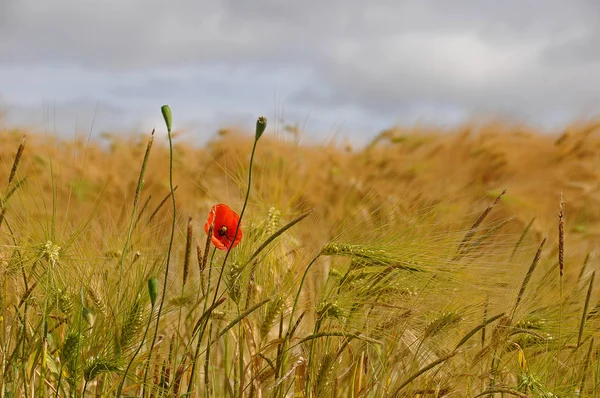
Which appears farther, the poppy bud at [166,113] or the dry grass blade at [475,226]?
the dry grass blade at [475,226]

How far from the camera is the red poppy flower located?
1386 millimetres

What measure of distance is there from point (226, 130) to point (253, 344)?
12.9 feet

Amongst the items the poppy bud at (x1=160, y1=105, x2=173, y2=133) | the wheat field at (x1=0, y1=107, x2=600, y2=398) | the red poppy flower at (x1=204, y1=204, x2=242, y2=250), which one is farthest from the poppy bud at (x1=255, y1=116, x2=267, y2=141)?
the red poppy flower at (x1=204, y1=204, x2=242, y2=250)

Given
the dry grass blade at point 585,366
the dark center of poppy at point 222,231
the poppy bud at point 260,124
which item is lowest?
the dry grass blade at point 585,366

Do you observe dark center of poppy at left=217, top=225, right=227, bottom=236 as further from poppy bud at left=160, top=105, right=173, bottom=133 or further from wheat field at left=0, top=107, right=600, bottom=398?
poppy bud at left=160, top=105, right=173, bottom=133

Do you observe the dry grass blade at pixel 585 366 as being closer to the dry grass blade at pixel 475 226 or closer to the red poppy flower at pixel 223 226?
the dry grass blade at pixel 475 226

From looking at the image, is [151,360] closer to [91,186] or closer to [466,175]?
→ [91,186]

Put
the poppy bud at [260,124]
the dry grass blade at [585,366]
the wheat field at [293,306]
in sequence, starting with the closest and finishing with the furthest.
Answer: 1. the poppy bud at [260,124]
2. the wheat field at [293,306]
3. the dry grass blade at [585,366]

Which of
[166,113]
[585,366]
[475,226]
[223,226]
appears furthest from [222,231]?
[585,366]

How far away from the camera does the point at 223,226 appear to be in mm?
1422

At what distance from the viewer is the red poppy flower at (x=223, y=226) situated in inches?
54.6

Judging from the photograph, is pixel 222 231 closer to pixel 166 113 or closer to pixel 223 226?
pixel 223 226

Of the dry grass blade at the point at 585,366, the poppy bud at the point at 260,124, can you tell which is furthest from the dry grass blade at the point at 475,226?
the poppy bud at the point at 260,124

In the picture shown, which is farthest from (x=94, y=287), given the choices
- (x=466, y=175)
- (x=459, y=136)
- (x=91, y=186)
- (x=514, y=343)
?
(x=459, y=136)
